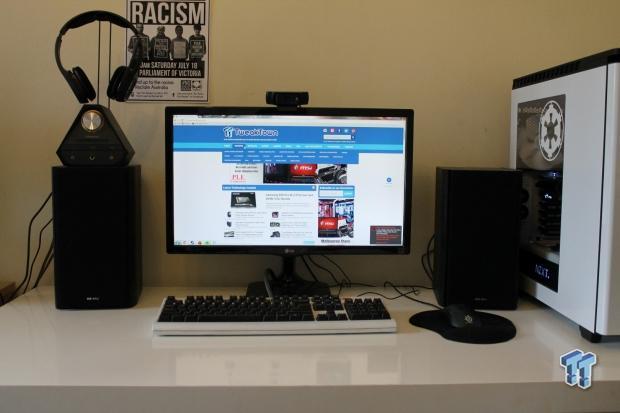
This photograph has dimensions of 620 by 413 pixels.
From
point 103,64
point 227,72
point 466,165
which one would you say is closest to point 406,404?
point 466,165

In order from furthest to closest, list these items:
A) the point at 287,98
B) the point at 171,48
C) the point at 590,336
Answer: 1. the point at 171,48
2. the point at 287,98
3. the point at 590,336

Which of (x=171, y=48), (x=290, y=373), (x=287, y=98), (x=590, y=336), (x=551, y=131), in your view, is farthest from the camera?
(x=171, y=48)

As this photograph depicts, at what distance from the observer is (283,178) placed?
1.26 m

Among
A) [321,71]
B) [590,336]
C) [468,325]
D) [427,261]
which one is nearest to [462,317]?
[468,325]

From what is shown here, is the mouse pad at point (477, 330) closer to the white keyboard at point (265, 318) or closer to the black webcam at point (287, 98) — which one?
the white keyboard at point (265, 318)

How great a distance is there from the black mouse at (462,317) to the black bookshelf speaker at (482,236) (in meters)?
0.14

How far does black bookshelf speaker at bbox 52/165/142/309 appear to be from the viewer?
3.77 feet

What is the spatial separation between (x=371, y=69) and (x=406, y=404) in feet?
2.92

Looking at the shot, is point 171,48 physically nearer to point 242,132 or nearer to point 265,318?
point 242,132

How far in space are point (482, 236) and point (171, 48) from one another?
2.95ft

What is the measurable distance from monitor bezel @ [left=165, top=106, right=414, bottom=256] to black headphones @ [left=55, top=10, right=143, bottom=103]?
13 centimetres

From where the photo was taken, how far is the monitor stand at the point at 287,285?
128 cm

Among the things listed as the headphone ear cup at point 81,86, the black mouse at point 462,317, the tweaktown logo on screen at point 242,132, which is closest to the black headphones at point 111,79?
the headphone ear cup at point 81,86

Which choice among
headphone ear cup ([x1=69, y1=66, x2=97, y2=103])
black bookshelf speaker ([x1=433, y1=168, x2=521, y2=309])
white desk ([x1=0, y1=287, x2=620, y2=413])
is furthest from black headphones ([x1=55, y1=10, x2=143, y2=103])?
black bookshelf speaker ([x1=433, y1=168, x2=521, y2=309])
